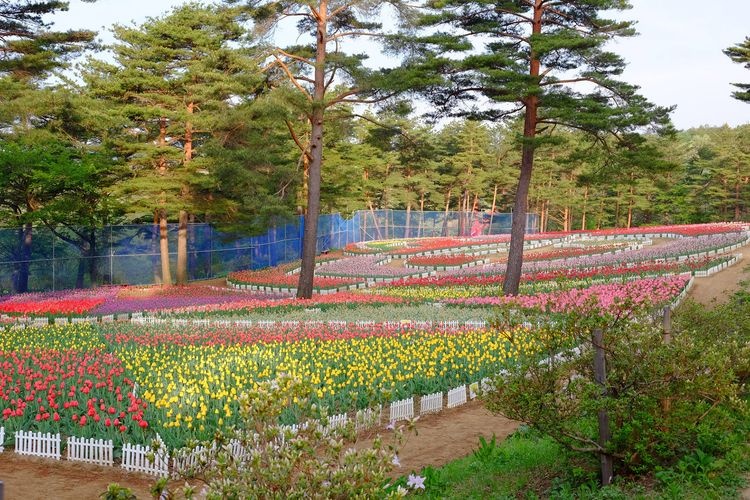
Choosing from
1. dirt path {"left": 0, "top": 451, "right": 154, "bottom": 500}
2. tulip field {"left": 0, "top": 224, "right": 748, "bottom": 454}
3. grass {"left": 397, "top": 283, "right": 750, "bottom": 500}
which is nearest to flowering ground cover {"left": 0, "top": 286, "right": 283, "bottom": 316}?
tulip field {"left": 0, "top": 224, "right": 748, "bottom": 454}

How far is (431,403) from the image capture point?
414 inches

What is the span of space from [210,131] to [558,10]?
1479 centimetres

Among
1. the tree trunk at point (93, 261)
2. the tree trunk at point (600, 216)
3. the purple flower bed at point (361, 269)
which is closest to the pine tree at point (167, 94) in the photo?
the tree trunk at point (93, 261)

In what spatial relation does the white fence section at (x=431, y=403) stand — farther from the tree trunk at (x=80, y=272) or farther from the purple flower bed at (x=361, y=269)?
the tree trunk at (x=80, y=272)

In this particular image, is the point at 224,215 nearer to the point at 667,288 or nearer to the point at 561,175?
the point at 667,288

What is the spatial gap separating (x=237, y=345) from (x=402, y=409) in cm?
400

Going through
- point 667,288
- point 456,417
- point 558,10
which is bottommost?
point 456,417

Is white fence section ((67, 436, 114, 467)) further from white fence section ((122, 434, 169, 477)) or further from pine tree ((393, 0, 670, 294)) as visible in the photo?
pine tree ((393, 0, 670, 294))

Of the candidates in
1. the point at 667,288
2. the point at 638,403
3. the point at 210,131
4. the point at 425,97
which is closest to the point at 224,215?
the point at 210,131

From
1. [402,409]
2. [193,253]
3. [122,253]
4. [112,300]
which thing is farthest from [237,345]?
[193,253]

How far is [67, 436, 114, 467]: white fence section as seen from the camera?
26.7ft

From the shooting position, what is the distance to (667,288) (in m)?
18.2

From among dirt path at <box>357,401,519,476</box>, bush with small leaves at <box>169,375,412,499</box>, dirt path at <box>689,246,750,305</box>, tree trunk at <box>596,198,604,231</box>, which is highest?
tree trunk at <box>596,198,604,231</box>

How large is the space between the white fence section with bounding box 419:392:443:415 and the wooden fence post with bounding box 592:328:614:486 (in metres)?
4.69
